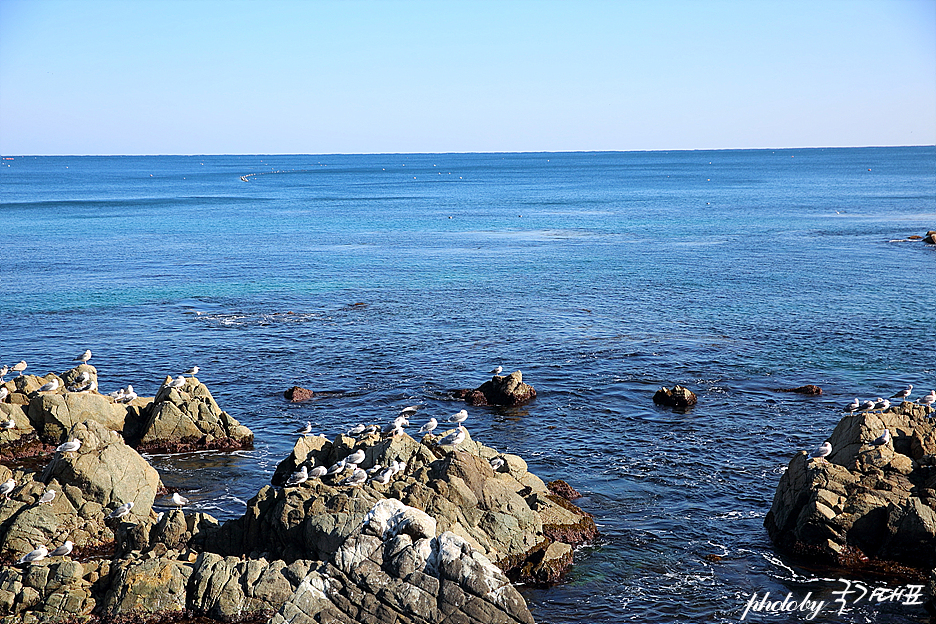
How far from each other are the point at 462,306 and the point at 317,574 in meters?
43.4

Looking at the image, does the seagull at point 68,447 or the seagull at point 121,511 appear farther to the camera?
the seagull at point 68,447

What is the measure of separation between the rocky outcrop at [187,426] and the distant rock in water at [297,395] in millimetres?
5316

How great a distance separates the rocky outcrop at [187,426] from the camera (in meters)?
34.6

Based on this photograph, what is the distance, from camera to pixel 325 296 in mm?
67812

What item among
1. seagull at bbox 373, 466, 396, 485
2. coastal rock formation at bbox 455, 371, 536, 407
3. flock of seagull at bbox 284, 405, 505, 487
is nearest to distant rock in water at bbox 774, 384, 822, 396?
coastal rock formation at bbox 455, 371, 536, 407

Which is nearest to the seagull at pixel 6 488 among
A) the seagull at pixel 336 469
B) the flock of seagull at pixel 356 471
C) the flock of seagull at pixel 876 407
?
the flock of seagull at pixel 356 471

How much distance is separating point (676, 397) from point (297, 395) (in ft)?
57.7

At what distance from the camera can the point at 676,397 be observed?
39.5 meters

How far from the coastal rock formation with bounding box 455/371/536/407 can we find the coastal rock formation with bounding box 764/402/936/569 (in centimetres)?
1523

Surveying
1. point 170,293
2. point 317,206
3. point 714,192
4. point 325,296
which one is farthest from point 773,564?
point 714,192

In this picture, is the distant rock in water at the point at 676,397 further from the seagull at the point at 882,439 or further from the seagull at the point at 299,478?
the seagull at the point at 299,478

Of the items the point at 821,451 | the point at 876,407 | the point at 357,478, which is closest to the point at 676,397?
the point at 876,407

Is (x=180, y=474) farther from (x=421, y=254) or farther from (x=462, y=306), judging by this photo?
(x=421, y=254)

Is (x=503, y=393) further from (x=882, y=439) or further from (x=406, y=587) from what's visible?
(x=406, y=587)
